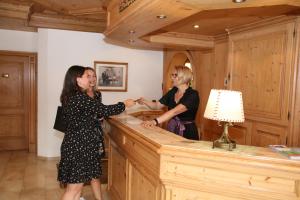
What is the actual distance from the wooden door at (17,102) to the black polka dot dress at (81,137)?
3.34 metres

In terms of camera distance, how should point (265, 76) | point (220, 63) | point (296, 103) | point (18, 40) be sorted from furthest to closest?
point (18, 40)
point (220, 63)
point (265, 76)
point (296, 103)

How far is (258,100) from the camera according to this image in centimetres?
344

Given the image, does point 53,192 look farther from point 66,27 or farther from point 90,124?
point 66,27

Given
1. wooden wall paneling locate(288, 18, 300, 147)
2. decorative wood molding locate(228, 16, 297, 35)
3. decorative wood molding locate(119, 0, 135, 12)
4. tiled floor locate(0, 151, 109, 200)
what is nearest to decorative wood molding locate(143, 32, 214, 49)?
decorative wood molding locate(228, 16, 297, 35)

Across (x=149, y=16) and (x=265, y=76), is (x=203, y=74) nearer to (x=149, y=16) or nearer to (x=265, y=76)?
(x=265, y=76)

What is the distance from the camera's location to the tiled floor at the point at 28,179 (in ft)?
11.7

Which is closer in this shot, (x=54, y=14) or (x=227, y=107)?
(x=227, y=107)

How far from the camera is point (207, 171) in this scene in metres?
1.77

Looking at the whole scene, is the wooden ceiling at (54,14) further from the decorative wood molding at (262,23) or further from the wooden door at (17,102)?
the decorative wood molding at (262,23)

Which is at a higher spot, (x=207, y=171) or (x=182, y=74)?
(x=182, y=74)

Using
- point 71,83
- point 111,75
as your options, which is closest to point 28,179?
point 71,83

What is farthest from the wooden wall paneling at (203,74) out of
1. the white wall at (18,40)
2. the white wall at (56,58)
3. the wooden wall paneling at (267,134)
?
the white wall at (18,40)

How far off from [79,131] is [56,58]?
2830 millimetres

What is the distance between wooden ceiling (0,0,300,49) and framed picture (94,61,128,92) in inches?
19.3
